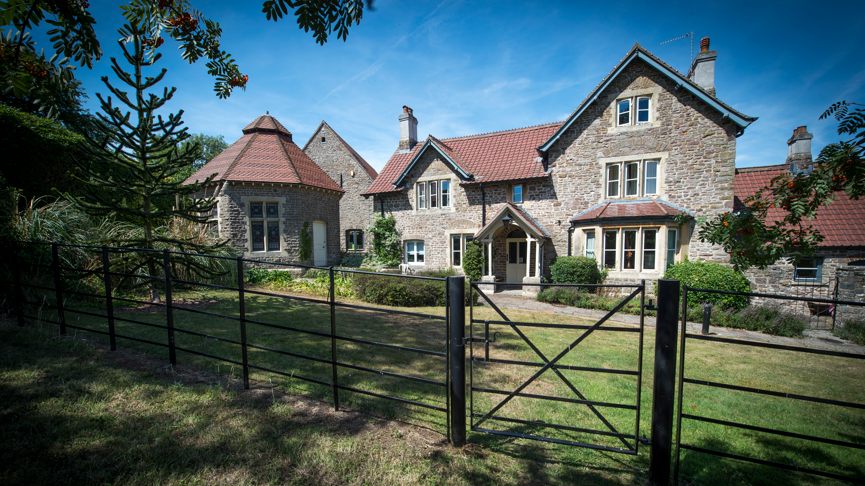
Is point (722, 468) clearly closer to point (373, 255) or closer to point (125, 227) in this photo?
point (125, 227)

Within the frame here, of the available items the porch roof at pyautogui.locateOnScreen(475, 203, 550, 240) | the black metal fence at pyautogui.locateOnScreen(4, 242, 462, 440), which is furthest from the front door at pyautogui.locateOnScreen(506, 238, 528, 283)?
the black metal fence at pyautogui.locateOnScreen(4, 242, 462, 440)

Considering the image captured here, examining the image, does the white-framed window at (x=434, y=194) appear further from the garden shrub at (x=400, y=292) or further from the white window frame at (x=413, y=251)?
the garden shrub at (x=400, y=292)

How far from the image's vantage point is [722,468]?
10.6 feet

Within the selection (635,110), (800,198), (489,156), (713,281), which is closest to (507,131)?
(489,156)

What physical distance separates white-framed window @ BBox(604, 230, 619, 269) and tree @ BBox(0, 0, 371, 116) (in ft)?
47.1

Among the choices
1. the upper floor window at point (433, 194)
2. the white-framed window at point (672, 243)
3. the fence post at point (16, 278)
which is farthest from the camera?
the upper floor window at point (433, 194)

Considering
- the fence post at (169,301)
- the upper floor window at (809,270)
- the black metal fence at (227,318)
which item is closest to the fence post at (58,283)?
the black metal fence at (227,318)

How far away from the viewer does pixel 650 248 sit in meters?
13.8

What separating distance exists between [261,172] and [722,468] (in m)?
19.3

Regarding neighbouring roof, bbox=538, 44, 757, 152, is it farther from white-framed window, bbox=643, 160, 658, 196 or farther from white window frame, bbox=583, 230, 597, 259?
white window frame, bbox=583, 230, 597, 259

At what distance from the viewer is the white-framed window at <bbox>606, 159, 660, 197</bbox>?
46.9 ft

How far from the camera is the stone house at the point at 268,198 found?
55.1ft

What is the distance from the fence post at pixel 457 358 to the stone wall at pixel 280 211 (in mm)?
15798

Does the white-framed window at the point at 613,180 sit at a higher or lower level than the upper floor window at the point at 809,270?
higher
